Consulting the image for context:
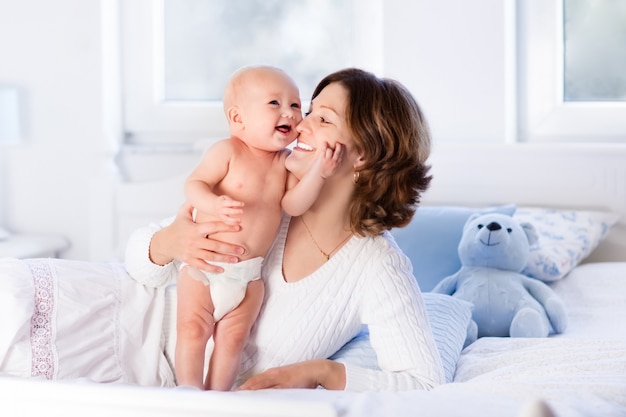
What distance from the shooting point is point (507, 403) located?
1093 mm

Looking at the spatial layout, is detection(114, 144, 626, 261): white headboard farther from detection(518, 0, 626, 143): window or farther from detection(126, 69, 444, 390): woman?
detection(126, 69, 444, 390): woman

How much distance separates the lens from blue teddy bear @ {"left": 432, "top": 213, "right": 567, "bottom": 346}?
212 cm

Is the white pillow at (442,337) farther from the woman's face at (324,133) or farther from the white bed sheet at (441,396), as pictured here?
the woman's face at (324,133)

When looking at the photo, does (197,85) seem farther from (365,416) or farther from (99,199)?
(365,416)

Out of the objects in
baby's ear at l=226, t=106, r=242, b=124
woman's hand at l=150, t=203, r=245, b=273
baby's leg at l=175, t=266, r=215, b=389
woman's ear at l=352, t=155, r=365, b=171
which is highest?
baby's ear at l=226, t=106, r=242, b=124

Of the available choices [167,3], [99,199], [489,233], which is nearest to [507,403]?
[489,233]

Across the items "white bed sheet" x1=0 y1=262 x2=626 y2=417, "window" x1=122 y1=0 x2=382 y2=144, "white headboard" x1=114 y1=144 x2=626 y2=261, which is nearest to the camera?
"white bed sheet" x1=0 y1=262 x2=626 y2=417

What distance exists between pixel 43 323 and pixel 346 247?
0.53 m

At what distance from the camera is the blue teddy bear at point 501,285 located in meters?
2.12

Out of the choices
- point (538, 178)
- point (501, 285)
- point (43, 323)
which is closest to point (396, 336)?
point (43, 323)

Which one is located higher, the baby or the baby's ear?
the baby's ear

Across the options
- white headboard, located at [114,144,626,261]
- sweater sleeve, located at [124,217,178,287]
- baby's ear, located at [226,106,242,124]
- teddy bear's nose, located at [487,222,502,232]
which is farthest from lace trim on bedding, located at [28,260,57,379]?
white headboard, located at [114,144,626,261]

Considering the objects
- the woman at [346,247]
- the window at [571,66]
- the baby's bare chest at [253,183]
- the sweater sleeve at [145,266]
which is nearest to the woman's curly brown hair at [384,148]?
the woman at [346,247]

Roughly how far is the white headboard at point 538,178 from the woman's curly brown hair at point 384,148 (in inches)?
50.3
